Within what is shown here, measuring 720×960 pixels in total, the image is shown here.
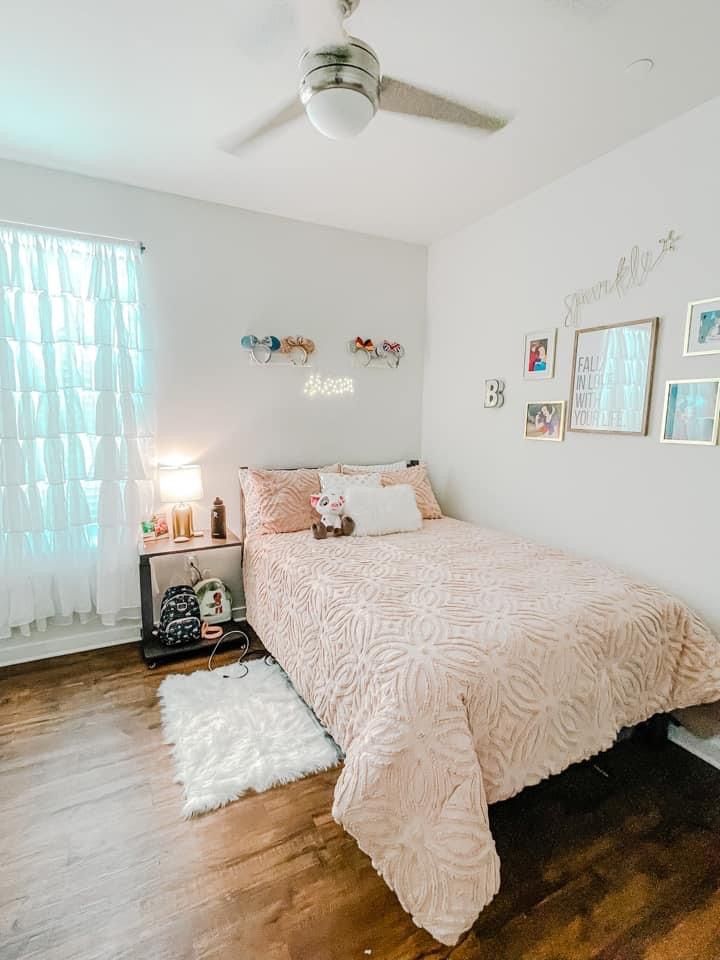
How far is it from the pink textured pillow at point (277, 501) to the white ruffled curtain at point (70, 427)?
0.61m

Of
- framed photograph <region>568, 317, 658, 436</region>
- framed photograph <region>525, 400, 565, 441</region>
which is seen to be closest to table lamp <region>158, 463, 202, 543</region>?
framed photograph <region>525, 400, 565, 441</region>

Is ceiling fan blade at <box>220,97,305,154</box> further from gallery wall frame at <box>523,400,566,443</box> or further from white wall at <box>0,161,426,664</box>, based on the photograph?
gallery wall frame at <box>523,400,566,443</box>

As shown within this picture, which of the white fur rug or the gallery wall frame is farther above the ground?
the gallery wall frame

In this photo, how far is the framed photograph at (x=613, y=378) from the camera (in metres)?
2.13

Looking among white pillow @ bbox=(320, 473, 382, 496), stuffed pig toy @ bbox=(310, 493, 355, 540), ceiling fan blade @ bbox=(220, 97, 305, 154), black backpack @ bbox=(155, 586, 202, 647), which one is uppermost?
ceiling fan blade @ bbox=(220, 97, 305, 154)

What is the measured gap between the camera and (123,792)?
1.72 metres

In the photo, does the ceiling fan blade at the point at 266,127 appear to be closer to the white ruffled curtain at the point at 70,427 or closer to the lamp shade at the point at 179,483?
the white ruffled curtain at the point at 70,427

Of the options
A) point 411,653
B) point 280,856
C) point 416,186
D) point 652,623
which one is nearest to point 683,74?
point 416,186

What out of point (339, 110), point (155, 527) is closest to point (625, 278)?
point (339, 110)

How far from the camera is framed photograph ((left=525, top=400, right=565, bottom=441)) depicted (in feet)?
8.48

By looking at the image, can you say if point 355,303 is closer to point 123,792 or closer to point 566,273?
point 566,273

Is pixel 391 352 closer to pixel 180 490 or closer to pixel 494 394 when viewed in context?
pixel 494 394

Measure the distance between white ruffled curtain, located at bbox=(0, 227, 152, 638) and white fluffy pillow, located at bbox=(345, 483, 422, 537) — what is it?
1230mm

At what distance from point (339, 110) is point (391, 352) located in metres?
2.26
